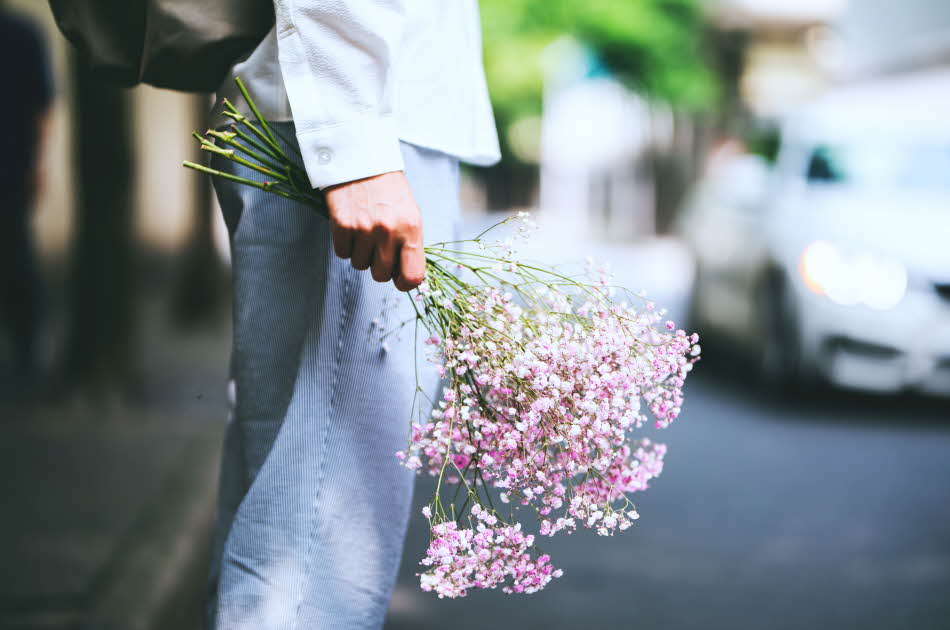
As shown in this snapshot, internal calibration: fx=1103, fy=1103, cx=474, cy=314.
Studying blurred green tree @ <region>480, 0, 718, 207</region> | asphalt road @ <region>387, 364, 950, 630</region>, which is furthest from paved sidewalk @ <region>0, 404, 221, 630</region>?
blurred green tree @ <region>480, 0, 718, 207</region>

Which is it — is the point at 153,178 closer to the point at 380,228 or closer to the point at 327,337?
the point at 327,337

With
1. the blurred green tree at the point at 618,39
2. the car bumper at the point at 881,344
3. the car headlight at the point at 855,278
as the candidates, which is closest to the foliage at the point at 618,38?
the blurred green tree at the point at 618,39

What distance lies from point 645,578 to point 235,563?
2.35 meters

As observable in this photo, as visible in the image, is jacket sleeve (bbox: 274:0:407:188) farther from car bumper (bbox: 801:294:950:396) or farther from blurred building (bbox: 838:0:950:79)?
blurred building (bbox: 838:0:950:79)

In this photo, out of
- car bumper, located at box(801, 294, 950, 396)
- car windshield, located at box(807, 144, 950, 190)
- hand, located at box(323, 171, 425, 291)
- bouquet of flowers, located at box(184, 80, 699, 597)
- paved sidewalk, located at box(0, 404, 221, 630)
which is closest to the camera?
hand, located at box(323, 171, 425, 291)

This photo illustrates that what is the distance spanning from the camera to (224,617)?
5.59 ft

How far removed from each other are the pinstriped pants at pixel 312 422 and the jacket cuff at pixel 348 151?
6.1 inches

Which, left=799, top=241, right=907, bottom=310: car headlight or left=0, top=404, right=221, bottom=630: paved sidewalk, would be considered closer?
left=0, top=404, right=221, bottom=630: paved sidewalk

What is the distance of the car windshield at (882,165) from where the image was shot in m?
6.91

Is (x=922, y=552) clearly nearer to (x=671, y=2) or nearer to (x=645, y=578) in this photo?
(x=645, y=578)

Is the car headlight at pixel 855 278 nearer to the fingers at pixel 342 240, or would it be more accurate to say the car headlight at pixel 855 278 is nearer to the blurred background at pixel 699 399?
the blurred background at pixel 699 399

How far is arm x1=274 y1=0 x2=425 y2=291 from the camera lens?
1.55 meters

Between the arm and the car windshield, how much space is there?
236 inches

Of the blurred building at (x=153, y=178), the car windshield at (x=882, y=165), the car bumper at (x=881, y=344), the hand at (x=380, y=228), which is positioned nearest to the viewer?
the hand at (x=380, y=228)
